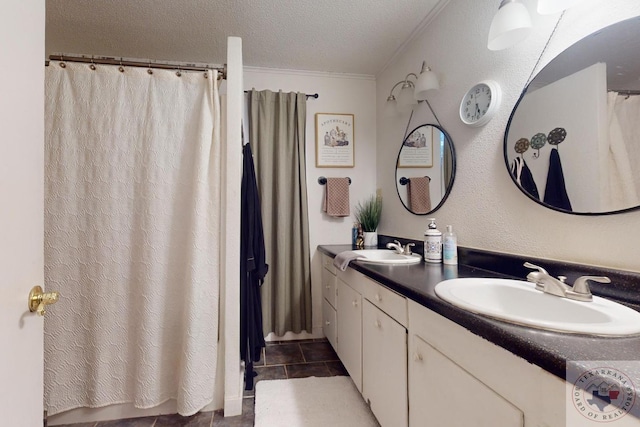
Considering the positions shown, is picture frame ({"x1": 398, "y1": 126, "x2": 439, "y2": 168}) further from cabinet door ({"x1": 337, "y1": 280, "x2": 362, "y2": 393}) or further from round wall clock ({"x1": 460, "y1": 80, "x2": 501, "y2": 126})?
cabinet door ({"x1": 337, "y1": 280, "x2": 362, "y2": 393})

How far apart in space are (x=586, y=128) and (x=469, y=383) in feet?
3.14

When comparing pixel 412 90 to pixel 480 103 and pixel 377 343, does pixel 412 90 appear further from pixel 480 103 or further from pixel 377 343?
pixel 377 343

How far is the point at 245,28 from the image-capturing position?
6.46 ft

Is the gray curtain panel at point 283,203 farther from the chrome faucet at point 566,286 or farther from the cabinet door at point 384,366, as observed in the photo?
the chrome faucet at point 566,286

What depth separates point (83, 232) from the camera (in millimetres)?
1479

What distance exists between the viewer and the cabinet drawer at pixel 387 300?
3.67 ft

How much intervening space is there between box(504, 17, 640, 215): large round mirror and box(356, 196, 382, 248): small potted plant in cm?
133

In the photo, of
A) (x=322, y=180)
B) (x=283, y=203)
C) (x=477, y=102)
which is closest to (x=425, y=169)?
(x=477, y=102)

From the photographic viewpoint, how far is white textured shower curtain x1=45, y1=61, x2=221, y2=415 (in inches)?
57.4

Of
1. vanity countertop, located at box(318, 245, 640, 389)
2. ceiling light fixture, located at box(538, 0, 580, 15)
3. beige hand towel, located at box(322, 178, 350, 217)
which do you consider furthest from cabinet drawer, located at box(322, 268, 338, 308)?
ceiling light fixture, located at box(538, 0, 580, 15)

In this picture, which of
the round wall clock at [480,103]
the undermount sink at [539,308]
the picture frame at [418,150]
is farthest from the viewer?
the picture frame at [418,150]

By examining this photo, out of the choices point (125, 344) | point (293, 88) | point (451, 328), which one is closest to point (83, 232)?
point (125, 344)

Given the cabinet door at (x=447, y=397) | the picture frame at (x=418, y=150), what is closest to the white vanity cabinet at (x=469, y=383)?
the cabinet door at (x=447, y=397)
